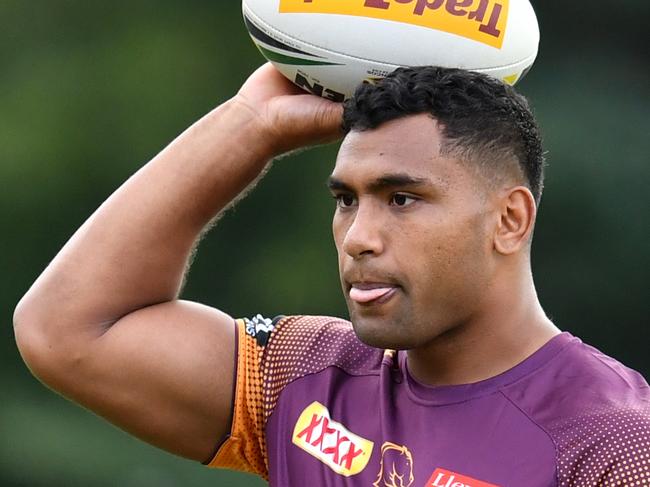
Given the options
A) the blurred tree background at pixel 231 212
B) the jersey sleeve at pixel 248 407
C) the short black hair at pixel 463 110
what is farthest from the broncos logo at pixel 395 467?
the blurred tree background at pixel 231 212

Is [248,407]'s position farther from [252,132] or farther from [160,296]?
[252,132]

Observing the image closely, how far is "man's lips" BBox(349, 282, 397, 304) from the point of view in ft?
10.9

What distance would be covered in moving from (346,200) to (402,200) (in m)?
0.17

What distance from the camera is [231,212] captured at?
396 inches

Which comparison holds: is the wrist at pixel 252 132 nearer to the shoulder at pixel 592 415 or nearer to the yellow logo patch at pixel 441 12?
the yellow logo patch at pixel 441 12

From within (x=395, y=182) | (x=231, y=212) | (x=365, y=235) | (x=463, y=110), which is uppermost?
(x=463, y=110)

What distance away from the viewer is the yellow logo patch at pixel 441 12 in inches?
138

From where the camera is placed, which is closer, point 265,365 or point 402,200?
point 402,200

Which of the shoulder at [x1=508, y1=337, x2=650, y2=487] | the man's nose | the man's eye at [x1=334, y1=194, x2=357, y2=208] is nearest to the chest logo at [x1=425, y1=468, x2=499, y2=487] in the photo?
the shoulder at [x1=508, y1=337, x2=650, y2=487]

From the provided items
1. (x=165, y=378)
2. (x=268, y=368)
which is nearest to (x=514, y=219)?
(x=268, y=368)

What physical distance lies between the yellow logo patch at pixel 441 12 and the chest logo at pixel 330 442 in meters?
0.95

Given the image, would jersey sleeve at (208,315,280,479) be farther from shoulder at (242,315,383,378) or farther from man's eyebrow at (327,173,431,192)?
man's eyebrow at (327,173,431,192)

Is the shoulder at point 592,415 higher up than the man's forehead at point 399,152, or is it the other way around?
the man's forehead at point 399,152

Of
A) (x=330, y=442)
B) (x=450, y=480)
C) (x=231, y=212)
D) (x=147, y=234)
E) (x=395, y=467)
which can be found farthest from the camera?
(x=231, y=212)
